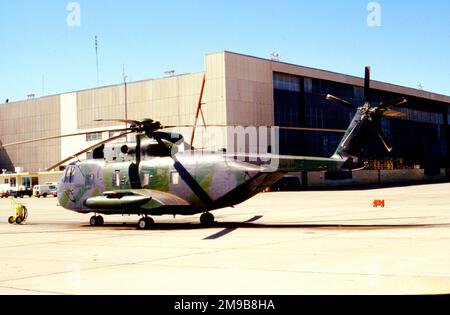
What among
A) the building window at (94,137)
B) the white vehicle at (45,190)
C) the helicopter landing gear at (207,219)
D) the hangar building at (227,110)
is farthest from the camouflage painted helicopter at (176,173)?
the building window at (94,137)

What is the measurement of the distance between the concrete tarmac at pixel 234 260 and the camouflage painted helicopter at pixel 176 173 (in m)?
1.42

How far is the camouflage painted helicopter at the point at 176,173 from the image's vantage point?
75.1ft

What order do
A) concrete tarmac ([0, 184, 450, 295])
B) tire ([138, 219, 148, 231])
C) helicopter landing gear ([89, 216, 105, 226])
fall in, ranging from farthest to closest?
1. helicopter landing gear ([89, 216, 105, 226])
2. tire ([138, 219, 148, 231])
3. concrete tarmac ([0, 184, 450, 295])

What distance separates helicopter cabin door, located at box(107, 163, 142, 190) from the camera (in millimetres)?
24844

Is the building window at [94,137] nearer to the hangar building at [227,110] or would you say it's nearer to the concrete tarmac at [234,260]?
the hangar building at [227,110]

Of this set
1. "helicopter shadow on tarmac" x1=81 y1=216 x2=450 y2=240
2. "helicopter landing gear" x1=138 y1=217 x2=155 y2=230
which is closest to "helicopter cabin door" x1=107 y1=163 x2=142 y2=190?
"helicopter landing gear" x1=138 y1=217 x2=155 y2=230

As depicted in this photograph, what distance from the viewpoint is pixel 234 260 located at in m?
13.7

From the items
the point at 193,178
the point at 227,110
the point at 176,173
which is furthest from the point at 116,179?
the point at 227,110

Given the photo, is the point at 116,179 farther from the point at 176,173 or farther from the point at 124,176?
the point at 176,173

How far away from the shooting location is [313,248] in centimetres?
1566

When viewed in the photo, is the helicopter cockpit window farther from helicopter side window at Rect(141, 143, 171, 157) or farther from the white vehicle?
the white vehicle
